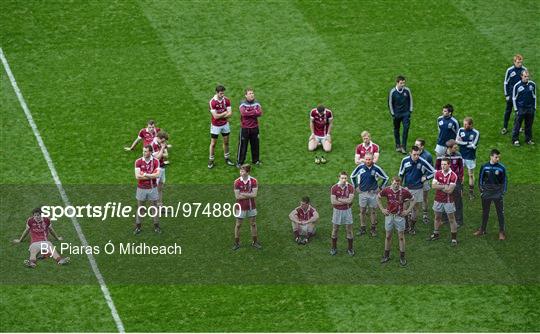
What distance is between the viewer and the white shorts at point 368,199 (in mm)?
24672

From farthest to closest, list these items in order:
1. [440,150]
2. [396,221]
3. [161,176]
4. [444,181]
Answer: [440,150] → [161,176] → [444,181] → [396,221]

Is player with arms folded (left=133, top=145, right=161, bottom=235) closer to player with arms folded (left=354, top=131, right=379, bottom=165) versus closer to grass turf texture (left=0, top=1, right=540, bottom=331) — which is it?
grass turf texture (left=0, top=1, right=540, bottom=331)

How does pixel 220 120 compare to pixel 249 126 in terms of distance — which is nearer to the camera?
pixel 249 126

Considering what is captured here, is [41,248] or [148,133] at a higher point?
[148,133]

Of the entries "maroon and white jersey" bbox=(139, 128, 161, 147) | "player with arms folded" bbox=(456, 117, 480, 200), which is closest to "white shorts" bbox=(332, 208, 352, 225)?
"player with arms folded" bbox=(456, 117, 480, 200)

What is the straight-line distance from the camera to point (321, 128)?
2775 cm

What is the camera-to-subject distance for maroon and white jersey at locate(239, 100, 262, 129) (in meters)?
26.7

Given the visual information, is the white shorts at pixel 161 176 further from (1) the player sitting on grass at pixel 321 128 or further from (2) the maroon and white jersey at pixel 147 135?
(1) the player sitting on grass at pixel 321 128

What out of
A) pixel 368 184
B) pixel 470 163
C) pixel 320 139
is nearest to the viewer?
pixel 368 184

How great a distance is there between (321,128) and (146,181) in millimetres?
4967

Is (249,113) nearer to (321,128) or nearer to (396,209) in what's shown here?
(321,128)

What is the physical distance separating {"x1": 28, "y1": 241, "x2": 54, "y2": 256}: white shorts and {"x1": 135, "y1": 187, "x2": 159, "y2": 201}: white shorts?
6.84ft

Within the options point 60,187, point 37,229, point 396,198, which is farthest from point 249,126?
point 37,229

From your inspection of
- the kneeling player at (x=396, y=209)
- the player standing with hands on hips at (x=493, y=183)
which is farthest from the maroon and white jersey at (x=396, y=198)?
the player standing with hands on hips at (x=493, y=183)
